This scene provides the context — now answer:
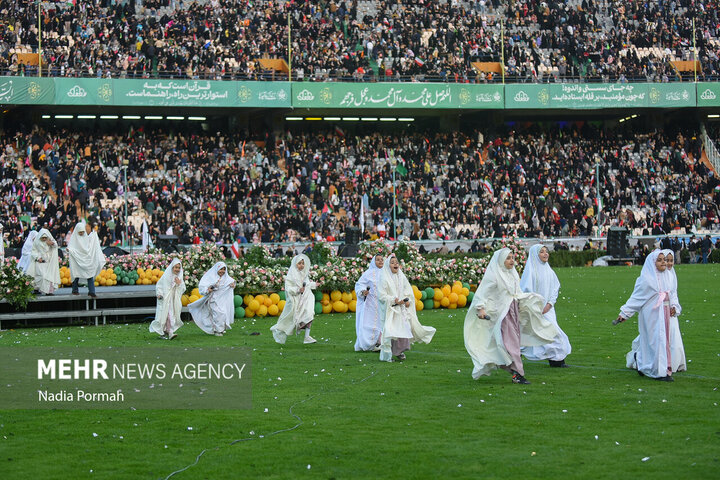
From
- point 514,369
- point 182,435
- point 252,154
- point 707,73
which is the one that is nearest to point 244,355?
point 514,369

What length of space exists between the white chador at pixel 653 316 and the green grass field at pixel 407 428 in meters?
0.26

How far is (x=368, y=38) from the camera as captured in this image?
1944 inches

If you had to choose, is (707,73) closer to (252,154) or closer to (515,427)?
(252,154)

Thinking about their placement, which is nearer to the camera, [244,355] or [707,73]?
[244,355]

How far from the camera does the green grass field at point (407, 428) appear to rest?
8453 mm

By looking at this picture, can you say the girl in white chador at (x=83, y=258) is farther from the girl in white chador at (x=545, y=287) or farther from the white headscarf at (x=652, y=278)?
the white headscarf at (x=652, y=278)

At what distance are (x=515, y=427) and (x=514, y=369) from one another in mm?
2644

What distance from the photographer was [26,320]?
865 inches

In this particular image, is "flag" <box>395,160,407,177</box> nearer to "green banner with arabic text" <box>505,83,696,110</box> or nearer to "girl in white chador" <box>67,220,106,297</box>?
"green banner with arabic text" <box>505,83,696,110</box>

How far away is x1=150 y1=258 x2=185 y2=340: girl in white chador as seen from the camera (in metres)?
18.7

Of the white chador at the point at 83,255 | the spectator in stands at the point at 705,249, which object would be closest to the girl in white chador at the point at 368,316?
the white chador at the point at 83,255

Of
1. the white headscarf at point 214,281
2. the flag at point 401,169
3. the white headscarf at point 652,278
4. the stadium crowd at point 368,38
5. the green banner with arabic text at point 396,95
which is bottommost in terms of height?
the white headscarf at point 214,281

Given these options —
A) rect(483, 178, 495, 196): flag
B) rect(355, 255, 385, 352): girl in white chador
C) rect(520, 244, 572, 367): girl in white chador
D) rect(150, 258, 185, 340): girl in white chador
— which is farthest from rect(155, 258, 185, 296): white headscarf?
rect(483, 178, 495, 196): flag

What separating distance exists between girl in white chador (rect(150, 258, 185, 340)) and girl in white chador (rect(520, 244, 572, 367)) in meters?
7.06
